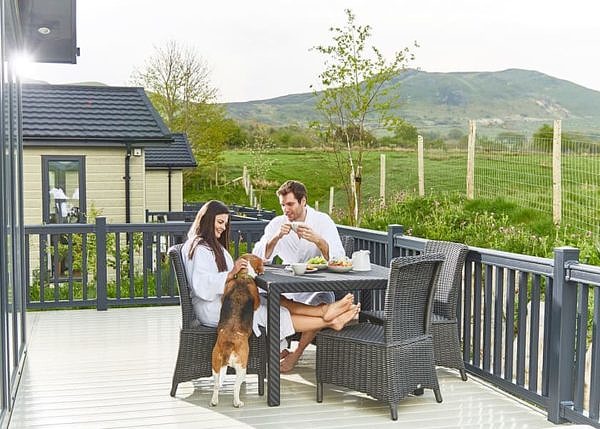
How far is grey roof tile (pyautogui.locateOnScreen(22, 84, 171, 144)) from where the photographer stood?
12094 millimetres

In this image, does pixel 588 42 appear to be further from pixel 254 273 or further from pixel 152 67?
pixel 254 273

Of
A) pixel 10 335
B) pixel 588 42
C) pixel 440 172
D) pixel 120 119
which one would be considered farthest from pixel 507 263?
pixel 588 42

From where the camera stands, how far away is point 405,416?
4363mm

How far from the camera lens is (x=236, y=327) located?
4.49 metres

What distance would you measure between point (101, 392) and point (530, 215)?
8.98 metres

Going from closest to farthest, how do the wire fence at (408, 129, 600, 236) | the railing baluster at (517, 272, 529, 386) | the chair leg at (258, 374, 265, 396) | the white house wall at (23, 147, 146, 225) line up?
1. the railing baluster at (517, 272, 529, 386)
2. the chair leg at (258, 374, 265, 396)
3. the white house wall at (23, 147, 146, 225)
4. the wire fence at (408, 129, 600, 236)

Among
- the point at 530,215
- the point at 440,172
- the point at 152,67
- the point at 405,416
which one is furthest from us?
the point at 152,67

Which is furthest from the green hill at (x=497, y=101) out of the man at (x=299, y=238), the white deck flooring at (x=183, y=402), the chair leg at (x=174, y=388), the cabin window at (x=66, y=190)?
the chair leg at (x=174, y=388)

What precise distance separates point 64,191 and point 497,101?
132 ft

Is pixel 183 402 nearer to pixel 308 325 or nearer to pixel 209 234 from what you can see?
pixel 308 325

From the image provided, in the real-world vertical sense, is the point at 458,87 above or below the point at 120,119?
above

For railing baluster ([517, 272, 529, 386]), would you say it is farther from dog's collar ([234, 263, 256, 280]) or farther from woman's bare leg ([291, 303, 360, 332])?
dog's collar ([234, 263, 256, 280])

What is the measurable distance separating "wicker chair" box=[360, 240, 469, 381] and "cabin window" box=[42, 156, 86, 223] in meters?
8.18

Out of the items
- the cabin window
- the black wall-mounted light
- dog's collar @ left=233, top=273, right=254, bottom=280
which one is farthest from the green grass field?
dog's collar @ left=233, top=273, right=254, bottom=280
